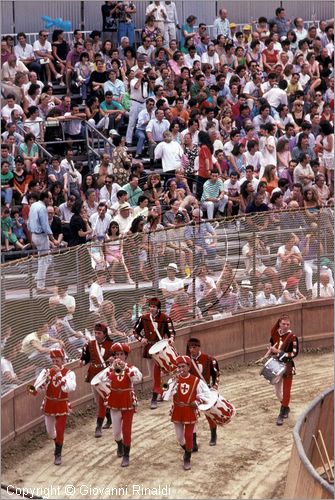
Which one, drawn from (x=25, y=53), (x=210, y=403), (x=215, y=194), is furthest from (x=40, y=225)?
(x=25, y=53)

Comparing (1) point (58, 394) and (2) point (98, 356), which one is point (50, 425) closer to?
(1) point (58, 394)

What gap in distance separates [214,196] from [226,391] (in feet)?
15.5

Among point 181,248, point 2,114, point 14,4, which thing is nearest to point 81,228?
point 181,248

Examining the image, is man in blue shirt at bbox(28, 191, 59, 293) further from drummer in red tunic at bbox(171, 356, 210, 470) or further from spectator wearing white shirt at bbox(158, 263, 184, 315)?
drummer in red tunic at bbox(171, 356, 210, 470)

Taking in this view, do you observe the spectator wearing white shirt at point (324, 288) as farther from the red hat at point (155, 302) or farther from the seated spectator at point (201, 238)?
the red hat at point (155, 302)

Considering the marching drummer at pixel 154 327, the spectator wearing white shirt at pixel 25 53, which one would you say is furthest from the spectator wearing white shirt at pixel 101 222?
the spectator wearing white shirt at pixel 25 53

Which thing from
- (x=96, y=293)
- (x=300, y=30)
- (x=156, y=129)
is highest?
(x=300, y=30)

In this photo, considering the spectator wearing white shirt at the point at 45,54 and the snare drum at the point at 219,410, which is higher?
the spectator wearing white shirt at the point at 45,54

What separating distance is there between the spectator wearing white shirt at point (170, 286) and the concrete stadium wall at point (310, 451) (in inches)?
213

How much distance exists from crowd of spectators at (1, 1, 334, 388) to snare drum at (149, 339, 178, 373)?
3.59 feet

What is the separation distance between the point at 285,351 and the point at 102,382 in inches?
119

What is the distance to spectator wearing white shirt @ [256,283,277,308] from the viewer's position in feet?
92.4

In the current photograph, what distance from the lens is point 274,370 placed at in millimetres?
24375

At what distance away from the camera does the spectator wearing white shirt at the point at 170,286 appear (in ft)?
87.0
